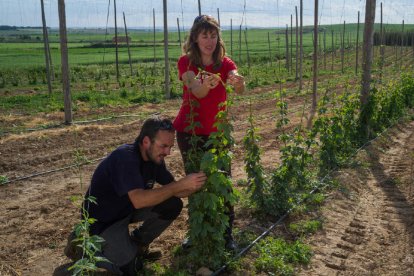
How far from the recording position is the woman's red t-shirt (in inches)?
142

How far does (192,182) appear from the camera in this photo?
11.0 feet

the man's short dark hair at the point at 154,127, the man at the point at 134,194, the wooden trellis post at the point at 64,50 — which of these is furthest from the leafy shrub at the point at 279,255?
the wooden trellis post at the point at 64,50

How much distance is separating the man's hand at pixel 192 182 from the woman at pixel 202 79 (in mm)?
271

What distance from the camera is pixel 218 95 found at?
3.66m

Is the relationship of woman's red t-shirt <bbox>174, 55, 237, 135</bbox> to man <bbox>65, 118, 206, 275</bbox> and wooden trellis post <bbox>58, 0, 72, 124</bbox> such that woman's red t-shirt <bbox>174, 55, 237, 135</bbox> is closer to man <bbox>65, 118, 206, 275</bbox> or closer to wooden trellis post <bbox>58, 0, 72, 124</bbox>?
man <bbox>65, 118, 206, 275</bbox>

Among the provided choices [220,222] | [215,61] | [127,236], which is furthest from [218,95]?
[127,236]

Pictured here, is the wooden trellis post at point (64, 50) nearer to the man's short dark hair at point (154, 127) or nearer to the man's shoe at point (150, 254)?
the man's shoe at point (150, 254)

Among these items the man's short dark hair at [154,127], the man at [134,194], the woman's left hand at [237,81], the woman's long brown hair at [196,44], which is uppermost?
the woman's long brown hair at [196,44]

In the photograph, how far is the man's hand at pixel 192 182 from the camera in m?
3.35

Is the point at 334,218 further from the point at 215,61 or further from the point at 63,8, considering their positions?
the point at 63,8

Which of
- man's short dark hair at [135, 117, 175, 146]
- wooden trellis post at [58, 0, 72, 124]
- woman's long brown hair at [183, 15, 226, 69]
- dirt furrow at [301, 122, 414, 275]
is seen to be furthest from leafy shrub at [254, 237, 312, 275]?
wooden trellis post at [58, 0, 72, 124]

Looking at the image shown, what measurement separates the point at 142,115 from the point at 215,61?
7.88 meters

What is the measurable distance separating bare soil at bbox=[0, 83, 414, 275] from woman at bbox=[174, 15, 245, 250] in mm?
840

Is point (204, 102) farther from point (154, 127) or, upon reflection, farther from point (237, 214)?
point (237, 214)
